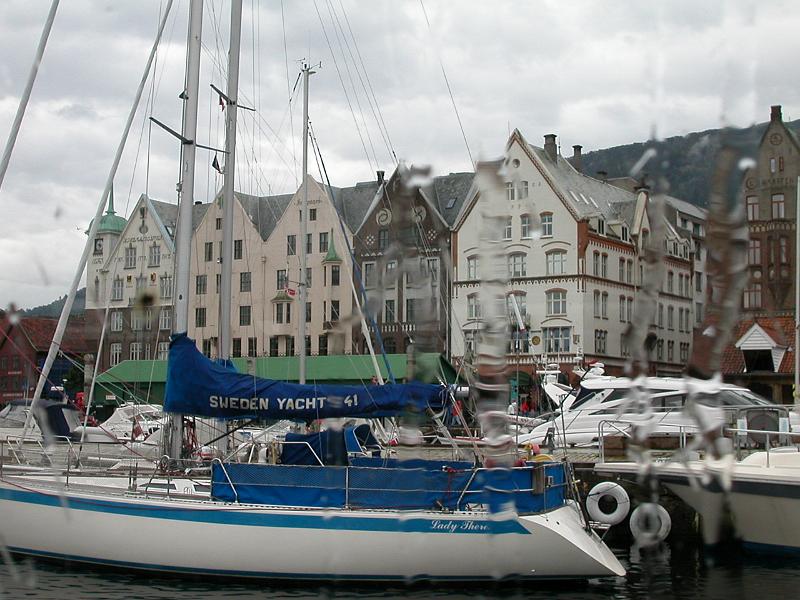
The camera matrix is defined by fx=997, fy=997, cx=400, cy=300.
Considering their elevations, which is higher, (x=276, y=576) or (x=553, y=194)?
(x=553, y=194)

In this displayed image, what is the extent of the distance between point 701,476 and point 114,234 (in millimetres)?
59313

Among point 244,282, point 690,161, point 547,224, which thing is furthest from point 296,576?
point 244,282

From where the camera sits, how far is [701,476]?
21.6 meters

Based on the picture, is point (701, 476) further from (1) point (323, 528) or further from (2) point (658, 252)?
(2) point (658, 252)

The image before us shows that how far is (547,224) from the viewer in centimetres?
6309

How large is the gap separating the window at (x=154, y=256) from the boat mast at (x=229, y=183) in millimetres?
52946

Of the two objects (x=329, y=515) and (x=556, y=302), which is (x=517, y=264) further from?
(x=329, y=515)

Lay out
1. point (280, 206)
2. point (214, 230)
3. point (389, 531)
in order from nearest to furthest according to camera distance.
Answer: point (389, 531) → point (214, 230) → point (280, 206)

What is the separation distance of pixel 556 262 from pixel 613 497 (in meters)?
40.5

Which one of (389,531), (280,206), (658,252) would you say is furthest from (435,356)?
(280,206)

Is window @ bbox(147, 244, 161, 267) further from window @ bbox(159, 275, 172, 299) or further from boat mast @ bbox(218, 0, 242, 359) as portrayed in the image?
boat mast @ bbox(218, 0, 242, 359)

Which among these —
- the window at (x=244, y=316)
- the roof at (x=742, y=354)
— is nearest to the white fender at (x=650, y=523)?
the roof at (x=742, y=354)

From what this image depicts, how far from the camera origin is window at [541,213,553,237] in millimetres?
63062

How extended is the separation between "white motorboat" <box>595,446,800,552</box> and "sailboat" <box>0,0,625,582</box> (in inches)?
177
